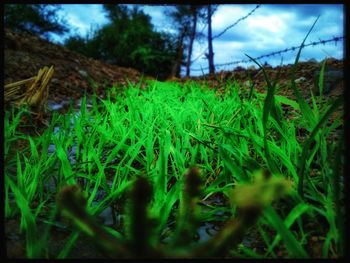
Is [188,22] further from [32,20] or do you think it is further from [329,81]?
[329,81]

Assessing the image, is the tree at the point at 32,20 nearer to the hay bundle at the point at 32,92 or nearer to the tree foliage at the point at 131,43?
the tree foliage at the point at 131,43

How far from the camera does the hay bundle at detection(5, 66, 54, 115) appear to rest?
276 cm

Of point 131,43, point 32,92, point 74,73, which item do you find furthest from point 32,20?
point 32,92

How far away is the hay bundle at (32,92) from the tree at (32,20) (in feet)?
33.8

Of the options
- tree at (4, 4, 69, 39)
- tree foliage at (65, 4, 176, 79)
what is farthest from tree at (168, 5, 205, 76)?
tree at (4, 4, 69, 39)

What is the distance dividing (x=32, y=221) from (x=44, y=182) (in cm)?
44

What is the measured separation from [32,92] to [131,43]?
11418 millimetres

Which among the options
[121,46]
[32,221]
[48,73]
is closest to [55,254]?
[32,221]

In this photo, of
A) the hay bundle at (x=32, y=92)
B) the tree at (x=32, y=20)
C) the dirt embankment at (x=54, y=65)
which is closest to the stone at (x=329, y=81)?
the hay bundle at (x=32, y=92)

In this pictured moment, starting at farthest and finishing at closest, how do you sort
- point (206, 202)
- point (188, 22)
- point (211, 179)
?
point (188, 22)
point (211, 179)
point (206, 202)

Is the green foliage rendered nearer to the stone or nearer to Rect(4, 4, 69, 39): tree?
the stone

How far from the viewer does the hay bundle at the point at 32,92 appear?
276cm

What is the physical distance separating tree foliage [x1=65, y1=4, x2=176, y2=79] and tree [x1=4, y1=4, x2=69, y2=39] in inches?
62.4

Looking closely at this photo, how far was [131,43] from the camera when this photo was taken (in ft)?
45.2
